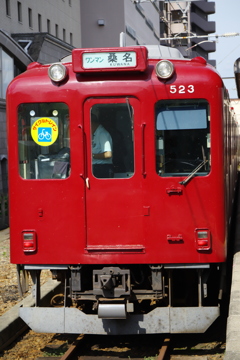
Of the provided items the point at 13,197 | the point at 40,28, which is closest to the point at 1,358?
the point at 13,197

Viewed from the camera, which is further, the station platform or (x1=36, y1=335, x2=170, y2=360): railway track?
(x1=36, y1=335, x2=170, y2=360): railway track

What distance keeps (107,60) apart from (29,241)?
7.00ft

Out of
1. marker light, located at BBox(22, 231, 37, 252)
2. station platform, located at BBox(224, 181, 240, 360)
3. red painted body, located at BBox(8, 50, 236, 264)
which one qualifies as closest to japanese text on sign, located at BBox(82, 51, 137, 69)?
red painted body, located at BBox(8, 50, 236, 264)

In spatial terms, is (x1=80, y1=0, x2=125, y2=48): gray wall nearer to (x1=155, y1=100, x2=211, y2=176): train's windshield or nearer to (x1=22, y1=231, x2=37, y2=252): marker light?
(x1=155, y1=100, x2=211, y2=176): train's windshield

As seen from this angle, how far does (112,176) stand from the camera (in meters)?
7.57

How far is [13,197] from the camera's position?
7.71m

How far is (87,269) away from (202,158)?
5.91ft

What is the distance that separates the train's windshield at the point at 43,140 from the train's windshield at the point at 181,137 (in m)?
1.02

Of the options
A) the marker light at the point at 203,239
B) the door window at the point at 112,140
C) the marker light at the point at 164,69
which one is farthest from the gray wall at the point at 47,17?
the marker light at the point at 203,239

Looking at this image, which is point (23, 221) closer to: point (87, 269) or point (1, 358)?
point (87, 269)

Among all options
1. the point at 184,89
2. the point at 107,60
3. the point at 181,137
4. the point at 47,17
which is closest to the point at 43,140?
the point at 107,60

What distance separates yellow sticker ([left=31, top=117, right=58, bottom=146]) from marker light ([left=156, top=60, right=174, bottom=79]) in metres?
1.26

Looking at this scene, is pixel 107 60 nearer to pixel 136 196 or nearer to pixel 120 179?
pixel 120 179

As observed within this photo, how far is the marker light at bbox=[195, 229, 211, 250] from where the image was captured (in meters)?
7.47
